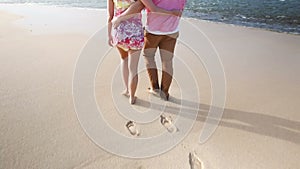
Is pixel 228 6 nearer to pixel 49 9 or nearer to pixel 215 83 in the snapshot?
pixel 49 9

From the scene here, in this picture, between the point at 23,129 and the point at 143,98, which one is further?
the point at 143,98

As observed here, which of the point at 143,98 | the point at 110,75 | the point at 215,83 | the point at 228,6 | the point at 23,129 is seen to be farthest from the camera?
the point at 228,6

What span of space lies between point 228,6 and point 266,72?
5.71 m

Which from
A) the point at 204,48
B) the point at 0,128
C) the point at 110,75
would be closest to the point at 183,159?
the point at 0,128

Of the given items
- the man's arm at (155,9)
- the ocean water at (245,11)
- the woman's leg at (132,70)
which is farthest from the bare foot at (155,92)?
the ocean water at (245,11)

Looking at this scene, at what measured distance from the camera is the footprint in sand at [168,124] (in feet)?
9.53

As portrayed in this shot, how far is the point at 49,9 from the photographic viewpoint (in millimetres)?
8625

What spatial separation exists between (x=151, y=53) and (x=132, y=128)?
859 millimetres

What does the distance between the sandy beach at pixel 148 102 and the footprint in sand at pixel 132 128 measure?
45 millimetres

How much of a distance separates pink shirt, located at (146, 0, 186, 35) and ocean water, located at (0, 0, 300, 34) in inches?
177

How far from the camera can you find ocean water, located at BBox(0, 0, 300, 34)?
289 inches

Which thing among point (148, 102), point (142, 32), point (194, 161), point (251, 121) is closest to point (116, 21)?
point (142, 32)

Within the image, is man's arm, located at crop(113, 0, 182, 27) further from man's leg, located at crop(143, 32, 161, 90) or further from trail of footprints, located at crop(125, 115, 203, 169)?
trail of footprints, located at crop(125, 115, 203, 169)

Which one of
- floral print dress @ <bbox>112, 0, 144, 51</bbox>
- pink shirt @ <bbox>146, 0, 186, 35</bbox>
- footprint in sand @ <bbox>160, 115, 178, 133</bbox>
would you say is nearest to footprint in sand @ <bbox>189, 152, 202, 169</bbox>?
footprint in sand @ <bbox>160, 115, 178, 133</bbox>
